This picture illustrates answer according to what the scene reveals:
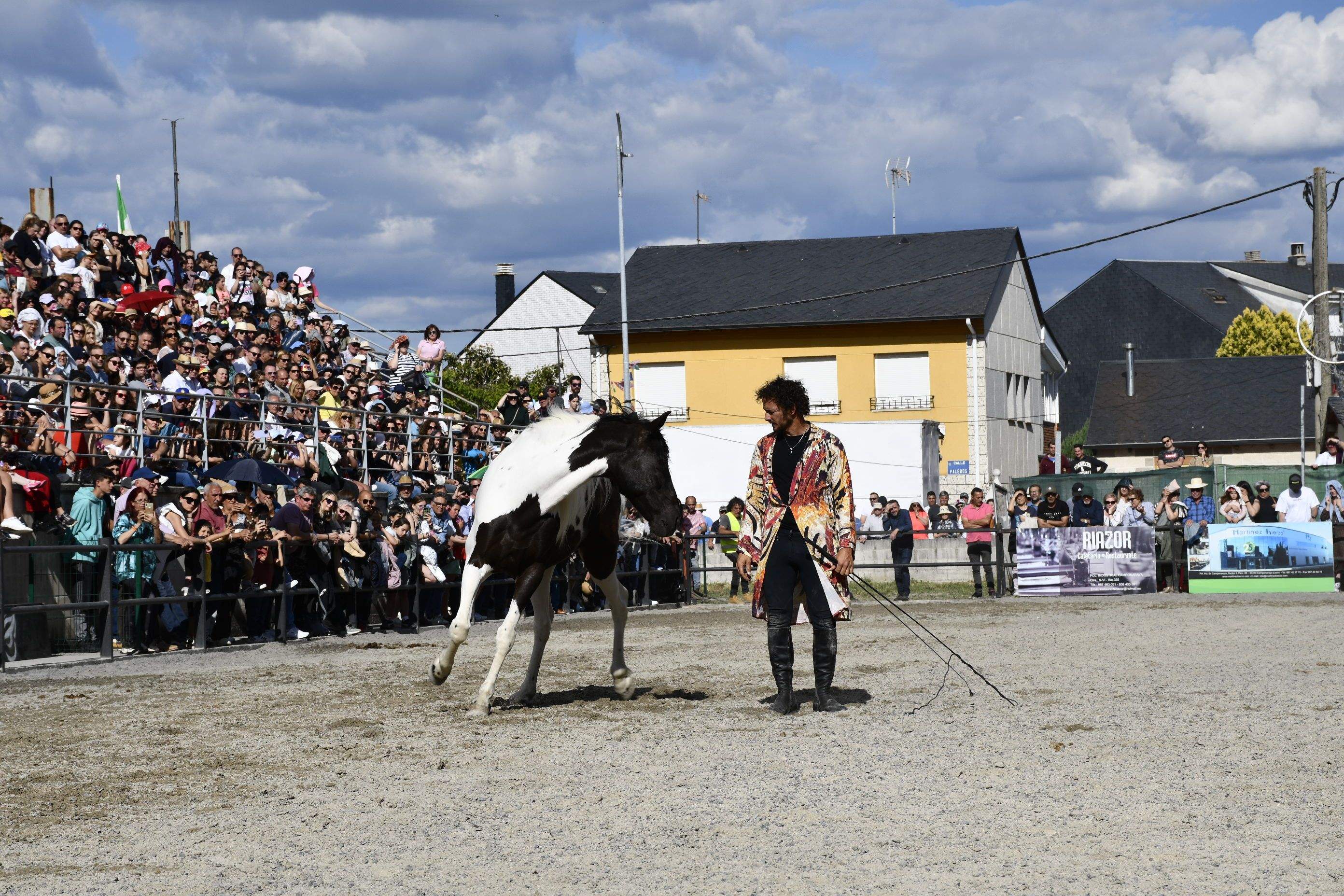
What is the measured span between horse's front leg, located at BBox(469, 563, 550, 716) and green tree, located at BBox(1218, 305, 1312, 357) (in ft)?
201

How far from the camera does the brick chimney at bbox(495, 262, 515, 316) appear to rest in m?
73.1

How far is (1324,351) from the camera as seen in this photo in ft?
89.1

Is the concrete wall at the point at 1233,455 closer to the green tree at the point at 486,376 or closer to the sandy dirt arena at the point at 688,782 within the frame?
the green tree at the point at 486,376

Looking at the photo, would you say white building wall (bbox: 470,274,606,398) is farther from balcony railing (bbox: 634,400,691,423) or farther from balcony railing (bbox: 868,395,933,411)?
balcony railing (bbox: 868,395,933,411)

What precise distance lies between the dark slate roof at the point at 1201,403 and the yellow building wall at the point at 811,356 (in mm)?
14516

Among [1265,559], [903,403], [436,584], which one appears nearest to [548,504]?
[436,584]

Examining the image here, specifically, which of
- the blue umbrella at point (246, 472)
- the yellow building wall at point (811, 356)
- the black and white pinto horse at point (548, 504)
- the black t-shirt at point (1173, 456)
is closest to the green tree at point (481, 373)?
the yellow building wall at point (811, 356)

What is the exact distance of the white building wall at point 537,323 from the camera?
2692 inches

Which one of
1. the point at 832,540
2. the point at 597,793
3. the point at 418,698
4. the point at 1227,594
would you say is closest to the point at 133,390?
the point at 418,698

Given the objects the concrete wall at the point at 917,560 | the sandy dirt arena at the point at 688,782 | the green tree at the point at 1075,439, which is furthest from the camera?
the green tree at the point at 1075,439

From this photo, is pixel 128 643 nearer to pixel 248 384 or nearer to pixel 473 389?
pixel 248 384

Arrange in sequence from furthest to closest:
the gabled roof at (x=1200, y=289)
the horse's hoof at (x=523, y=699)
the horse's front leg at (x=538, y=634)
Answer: the gabled roof at (x=1200, y=289) → the horse's front leg at (x=538, y=634) → the horse's hoof at (x=523, y=699)

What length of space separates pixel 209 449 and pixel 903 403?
31.6 m

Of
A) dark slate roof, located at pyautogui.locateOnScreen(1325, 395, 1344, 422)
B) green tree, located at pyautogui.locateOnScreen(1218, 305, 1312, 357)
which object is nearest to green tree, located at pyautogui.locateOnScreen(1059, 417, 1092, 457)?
green tree, located at pyautogui.locateOnScreen(1218, 305, 1312, 357)
